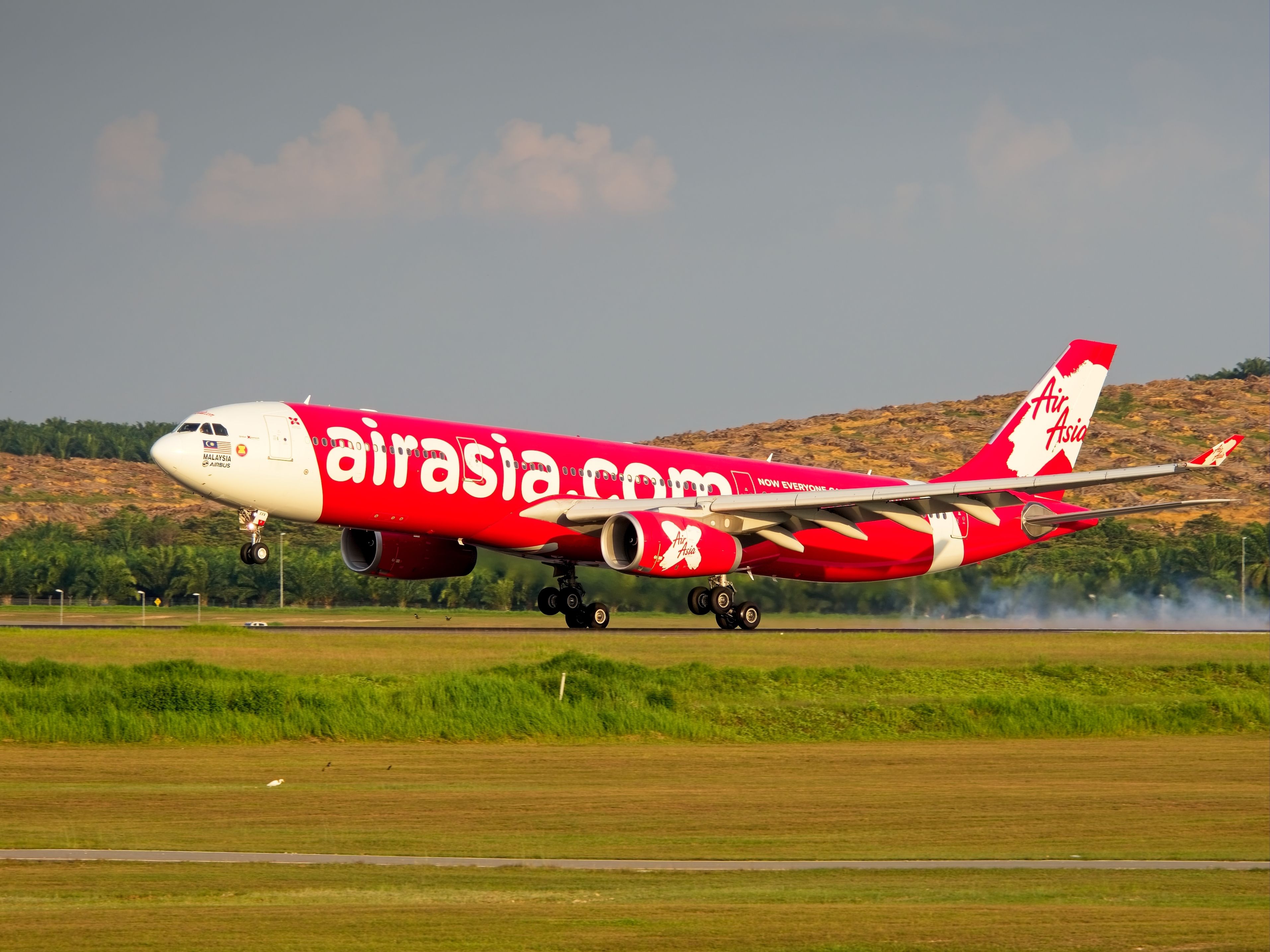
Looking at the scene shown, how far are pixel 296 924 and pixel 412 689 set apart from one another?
21.3 m

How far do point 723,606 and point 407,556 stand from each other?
1002cm

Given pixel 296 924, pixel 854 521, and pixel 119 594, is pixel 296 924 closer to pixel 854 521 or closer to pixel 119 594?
pixel 854 521

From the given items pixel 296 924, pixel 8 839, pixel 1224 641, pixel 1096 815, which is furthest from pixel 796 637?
pixel 296 924

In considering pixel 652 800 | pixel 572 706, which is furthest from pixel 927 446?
pixel 652 800

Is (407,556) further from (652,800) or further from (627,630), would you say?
(652,800)

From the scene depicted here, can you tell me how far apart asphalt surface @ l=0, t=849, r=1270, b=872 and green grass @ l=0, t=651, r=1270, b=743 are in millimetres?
14316

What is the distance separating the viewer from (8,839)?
20.4 meters

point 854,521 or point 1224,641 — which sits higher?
point 854,521

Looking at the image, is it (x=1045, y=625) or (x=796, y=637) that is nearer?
(x=796, y=637)

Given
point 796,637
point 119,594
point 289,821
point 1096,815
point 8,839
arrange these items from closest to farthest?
point 8,839 < point 289,821 < point 1096,815 < point 796,637 < point 119,594

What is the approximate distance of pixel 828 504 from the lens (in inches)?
1954

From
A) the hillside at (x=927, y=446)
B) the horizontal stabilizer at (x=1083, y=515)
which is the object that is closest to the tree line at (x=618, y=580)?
the horizontal stabilizer at (x=1083, y=515)

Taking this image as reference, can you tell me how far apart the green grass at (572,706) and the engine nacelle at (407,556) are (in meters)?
12.3

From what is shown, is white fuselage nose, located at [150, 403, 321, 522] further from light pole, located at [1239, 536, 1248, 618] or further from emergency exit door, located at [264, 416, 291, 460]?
light pole, located at [1239, 536, 1248, 618]
